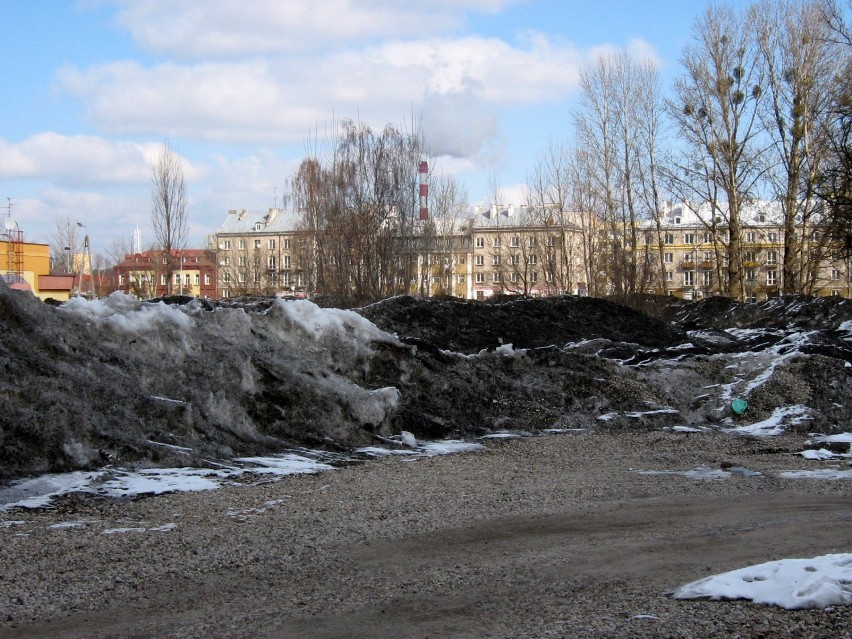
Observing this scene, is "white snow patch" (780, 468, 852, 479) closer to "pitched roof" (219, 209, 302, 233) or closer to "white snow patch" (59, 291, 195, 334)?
"white snow patch" (59, 291, 195, 334)

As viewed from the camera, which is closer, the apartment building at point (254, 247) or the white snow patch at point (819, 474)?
the white snow patch at point (819, 474)

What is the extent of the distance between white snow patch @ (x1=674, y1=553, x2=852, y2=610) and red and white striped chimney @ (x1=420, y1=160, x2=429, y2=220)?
3310 centimetres

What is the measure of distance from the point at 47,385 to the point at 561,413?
24.5 feet

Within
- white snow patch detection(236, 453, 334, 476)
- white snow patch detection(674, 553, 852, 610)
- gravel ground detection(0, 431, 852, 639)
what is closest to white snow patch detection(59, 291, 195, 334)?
white snow patch detection(236, 453, 334, 476)

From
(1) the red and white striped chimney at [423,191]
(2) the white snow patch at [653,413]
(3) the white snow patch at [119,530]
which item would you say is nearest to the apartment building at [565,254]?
(1) the red and white striped chimney at [423,191]

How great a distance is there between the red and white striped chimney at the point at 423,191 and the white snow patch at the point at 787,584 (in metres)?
33.1

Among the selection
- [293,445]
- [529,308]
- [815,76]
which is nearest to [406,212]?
[529,308]

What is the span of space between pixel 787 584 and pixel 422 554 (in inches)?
94.8

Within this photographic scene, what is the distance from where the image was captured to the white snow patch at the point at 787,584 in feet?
15.6

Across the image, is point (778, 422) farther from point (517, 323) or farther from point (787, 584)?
point (787, 584)

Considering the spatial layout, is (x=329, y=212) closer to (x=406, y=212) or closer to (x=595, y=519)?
(x=406, y=212)

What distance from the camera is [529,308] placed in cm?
2361

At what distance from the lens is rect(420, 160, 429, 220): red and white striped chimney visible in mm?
37500

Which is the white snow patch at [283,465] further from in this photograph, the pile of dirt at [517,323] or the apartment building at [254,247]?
the apartment building at [254,247]
